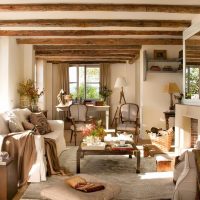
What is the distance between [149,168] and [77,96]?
6.85m

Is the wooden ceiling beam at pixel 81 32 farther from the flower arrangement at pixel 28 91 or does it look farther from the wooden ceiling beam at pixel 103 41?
the flower arrangement at pixel 28 91

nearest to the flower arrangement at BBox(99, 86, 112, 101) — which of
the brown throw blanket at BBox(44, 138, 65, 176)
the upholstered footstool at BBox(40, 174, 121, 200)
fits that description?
the brown throw blanket at BBox(44, 138, 65, 176)

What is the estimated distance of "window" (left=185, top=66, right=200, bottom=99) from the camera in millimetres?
5531

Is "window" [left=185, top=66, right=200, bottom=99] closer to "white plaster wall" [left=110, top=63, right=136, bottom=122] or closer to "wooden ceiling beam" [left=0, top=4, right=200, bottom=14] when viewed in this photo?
"wooden ceiling beam" [left=0, top=4, right=200, bottom=14]

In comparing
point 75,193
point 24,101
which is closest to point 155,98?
point 24,101

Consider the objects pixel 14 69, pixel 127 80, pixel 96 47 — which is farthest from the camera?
pixel 127 80

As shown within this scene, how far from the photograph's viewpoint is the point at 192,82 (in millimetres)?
5746

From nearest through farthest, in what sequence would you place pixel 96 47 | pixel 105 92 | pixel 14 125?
pixel 14 125 < pixel 96 47 < pixel 105 92

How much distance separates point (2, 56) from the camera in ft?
21.4

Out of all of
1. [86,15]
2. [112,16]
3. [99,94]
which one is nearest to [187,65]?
[112,16]

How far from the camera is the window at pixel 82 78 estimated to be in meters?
11.7

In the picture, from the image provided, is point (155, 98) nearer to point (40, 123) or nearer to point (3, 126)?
point (40, 123)

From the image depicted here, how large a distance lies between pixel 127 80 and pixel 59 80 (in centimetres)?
249

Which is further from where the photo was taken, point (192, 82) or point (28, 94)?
point (28, 94)
